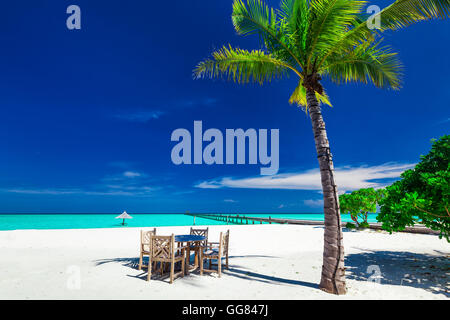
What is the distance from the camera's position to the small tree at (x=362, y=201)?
1831cm

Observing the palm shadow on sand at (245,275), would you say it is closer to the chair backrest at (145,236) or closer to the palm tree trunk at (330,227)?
the palm tree trunk at (330,227)

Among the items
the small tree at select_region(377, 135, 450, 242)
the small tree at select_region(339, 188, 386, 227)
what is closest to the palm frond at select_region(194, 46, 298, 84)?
the small tree at select_region(377, 135, 450, 242)

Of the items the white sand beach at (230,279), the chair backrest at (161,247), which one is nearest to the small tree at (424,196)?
the white sand beach at (230,279)

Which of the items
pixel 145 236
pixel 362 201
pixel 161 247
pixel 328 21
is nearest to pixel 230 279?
pixel 161 247

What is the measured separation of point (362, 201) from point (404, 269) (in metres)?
12.6

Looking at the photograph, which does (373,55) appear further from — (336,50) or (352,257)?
(352,257)

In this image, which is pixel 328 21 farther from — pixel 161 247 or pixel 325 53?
pixel 161 247

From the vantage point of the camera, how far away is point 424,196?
5621mm

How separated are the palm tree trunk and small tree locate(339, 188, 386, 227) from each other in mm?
15777
